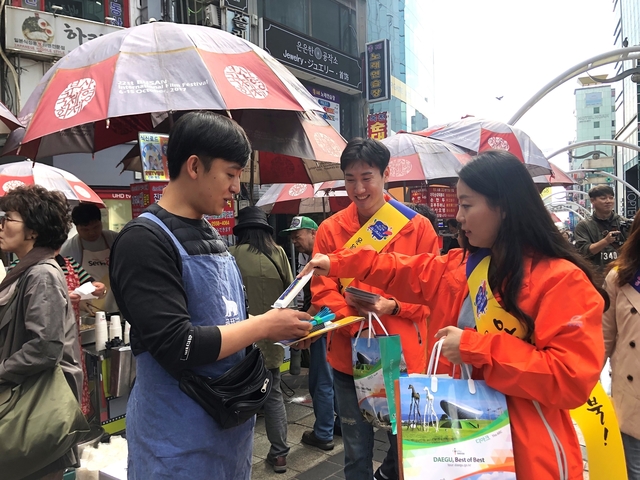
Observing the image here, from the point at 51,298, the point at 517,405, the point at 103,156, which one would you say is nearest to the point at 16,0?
the point at 103,156

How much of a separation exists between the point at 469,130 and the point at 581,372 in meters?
6.30

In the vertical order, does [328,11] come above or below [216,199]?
above

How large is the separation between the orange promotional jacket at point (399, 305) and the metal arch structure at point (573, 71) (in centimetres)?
792

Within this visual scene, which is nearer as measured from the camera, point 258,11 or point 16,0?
point 16,0

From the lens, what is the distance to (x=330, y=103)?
16.3 meters

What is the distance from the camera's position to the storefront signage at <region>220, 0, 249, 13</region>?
40.7ft

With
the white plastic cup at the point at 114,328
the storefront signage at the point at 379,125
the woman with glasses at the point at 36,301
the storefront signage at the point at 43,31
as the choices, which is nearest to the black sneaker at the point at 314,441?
the white plastic cup at the point at 114,328

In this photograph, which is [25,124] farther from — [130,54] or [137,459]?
[137,459]

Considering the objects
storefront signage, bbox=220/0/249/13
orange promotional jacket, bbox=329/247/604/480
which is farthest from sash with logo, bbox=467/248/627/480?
storefront signage, bbox=220/0/249/13

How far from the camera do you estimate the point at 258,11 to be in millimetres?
14180

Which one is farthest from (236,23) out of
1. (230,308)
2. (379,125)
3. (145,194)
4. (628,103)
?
(628,103)

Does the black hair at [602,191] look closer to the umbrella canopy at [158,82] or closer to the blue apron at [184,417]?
the umbrella canopy at [158,82]

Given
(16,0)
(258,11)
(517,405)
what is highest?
(258,11)

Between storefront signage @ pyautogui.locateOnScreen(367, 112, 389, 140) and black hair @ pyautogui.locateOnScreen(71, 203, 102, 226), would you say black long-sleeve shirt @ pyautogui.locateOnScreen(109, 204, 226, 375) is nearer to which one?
black hair @ pyautogui.locateOnScreen(71, 203, 102, 226)
